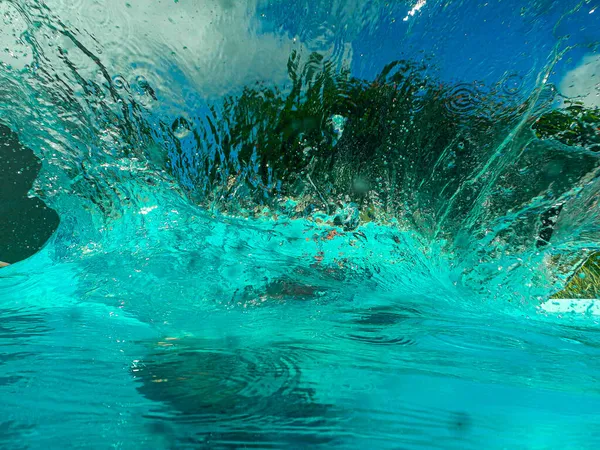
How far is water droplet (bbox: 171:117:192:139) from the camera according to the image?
286 centimetres

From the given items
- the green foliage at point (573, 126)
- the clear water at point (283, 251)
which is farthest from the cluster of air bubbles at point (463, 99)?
the green foliage at point (573, 126)

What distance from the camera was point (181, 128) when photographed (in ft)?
9.46

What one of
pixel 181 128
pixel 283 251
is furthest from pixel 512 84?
pixel 181 128

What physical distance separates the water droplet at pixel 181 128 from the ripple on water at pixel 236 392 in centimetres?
145

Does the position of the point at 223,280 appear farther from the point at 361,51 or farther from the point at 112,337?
the point at 361,51

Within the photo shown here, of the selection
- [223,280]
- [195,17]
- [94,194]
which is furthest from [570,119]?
[94,194]

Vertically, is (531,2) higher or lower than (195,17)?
higher

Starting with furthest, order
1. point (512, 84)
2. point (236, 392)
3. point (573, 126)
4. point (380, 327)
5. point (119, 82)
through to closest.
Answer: point (380, 327), point (573, 126), point (512, 84), point (119, 82), point (236, 392)

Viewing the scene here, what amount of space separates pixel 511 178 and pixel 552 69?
0.83m

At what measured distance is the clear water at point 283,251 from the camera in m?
2.33

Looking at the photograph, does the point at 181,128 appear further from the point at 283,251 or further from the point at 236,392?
the point at 236,392

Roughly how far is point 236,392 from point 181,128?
169 cm

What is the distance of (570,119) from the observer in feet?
9.25

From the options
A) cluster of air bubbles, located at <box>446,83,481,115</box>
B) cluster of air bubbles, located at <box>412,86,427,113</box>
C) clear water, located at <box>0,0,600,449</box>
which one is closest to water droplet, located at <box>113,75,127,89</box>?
clear water, located at <box>0,0,600,449</box>
